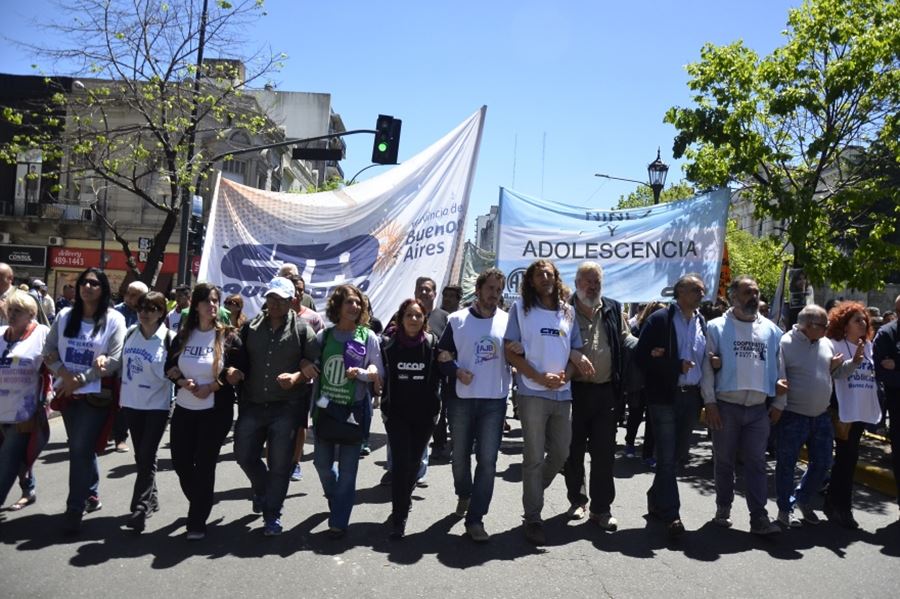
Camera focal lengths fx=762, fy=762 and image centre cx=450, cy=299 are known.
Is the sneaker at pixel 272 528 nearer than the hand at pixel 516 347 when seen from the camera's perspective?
Yes

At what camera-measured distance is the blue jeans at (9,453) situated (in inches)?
212

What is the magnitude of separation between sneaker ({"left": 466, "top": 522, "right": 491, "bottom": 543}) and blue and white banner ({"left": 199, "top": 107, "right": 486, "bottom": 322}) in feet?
10.2

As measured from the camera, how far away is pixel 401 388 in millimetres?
5578

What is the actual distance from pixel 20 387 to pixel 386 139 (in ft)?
39.7

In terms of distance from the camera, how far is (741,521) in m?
6.25

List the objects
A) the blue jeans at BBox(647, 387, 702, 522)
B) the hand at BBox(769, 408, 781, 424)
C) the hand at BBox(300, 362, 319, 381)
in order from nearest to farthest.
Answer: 1. the hand at BBox(300, 362, 319, 381)
2. the blue jeans at BBox(647, 387, 702, 522)
3. the hand at BBox(769, 408, 781, 424)

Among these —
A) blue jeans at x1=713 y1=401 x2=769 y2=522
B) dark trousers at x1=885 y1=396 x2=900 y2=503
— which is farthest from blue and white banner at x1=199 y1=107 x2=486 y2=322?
dark trousers at x1=885 y1=396 x2=900 y2=503

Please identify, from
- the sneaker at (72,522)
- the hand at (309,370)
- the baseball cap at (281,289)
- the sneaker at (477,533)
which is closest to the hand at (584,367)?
the sneaker at (477,533)

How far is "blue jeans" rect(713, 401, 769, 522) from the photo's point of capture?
5789mm

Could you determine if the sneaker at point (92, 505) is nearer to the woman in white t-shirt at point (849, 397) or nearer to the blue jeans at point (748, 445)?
the blue jeans at point (748, 445)

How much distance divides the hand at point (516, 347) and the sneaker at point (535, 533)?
4.05ft

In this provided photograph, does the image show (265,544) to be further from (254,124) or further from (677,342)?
(254,124)

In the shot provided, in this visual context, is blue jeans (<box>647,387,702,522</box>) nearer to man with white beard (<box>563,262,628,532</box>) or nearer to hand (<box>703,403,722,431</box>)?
hand (<box>703,403,722,431</box>)

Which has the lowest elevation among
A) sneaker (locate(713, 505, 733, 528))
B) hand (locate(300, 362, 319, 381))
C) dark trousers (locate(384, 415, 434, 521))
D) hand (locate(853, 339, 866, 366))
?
sneaker (locate(713, 505, 733, 528))
